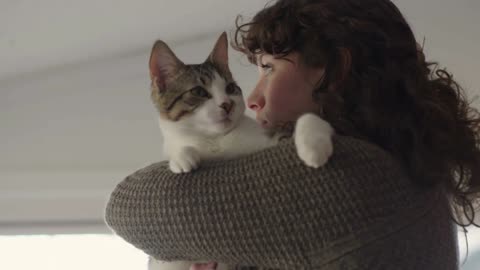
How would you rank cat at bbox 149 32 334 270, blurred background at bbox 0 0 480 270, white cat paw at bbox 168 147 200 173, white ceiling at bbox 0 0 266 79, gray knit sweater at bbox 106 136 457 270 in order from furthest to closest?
1. blurred background at bbox 0 0 480 270
2. white ceiling at bbox 0 0 266 79
3. cat at bbox 149 32 334 270
4. white cat paw at bbox 168 147 200 173
5. gray knit sweater at bbox 106 136 457 270

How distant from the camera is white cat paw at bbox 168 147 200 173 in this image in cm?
83

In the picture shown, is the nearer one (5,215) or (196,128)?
(196,128)

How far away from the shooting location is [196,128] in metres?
1.05

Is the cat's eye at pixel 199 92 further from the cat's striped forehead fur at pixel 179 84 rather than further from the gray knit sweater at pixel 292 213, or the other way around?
the gray knit sweater at pixel 292 213

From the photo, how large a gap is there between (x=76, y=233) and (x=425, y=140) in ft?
4.67

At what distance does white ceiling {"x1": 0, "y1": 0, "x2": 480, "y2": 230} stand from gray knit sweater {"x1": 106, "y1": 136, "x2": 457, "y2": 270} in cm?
118

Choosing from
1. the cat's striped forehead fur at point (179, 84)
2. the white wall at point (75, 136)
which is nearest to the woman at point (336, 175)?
the cat's striped forehead fur at point (179, 84)

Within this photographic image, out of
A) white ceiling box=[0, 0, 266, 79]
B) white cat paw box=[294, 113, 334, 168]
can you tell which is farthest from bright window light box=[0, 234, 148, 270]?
white cat paw box=[294, 113, 334, 168]

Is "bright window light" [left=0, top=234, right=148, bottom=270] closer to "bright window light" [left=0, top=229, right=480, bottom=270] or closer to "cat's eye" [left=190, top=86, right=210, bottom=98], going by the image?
"bright window light" [left=0, top=229, right=480, bottom=270]

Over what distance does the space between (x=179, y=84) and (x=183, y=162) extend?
29 cm

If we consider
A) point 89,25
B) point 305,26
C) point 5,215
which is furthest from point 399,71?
point 5,215

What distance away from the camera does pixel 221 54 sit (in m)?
1.19

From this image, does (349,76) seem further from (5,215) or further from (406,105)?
(5,215)

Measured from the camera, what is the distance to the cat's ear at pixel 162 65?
1058 mm
